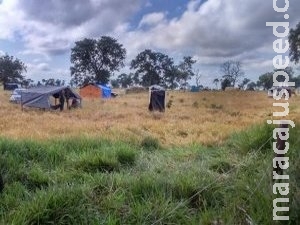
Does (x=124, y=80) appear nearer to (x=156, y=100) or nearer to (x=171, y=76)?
(x=171, y=76)

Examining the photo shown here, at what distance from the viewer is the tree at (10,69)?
267ft

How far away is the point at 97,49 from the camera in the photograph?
69875mm

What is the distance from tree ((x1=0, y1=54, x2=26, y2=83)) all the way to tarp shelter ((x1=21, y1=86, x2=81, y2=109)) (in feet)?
181

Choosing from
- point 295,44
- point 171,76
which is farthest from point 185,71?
point 295,44

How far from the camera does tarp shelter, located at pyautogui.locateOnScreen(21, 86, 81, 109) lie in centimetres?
2764

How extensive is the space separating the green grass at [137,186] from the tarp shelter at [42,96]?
2124 centimetres

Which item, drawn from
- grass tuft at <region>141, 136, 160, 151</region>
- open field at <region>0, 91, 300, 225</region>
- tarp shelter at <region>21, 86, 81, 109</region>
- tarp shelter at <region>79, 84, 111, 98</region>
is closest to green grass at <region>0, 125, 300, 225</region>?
open field at <region>0, 91, 300, 225</region>

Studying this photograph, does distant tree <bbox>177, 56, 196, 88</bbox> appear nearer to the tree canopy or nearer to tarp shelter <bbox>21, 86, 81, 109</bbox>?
the tree canopy

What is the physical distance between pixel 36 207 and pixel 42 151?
282 cm

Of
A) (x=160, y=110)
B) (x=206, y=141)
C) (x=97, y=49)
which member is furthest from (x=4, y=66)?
(x=206, y=141)

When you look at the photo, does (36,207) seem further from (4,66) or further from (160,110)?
(4,66)

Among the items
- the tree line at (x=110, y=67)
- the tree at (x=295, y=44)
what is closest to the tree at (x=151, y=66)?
the tree line at (x=110, y=67)

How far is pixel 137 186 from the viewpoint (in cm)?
482

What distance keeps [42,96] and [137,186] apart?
951 inches
